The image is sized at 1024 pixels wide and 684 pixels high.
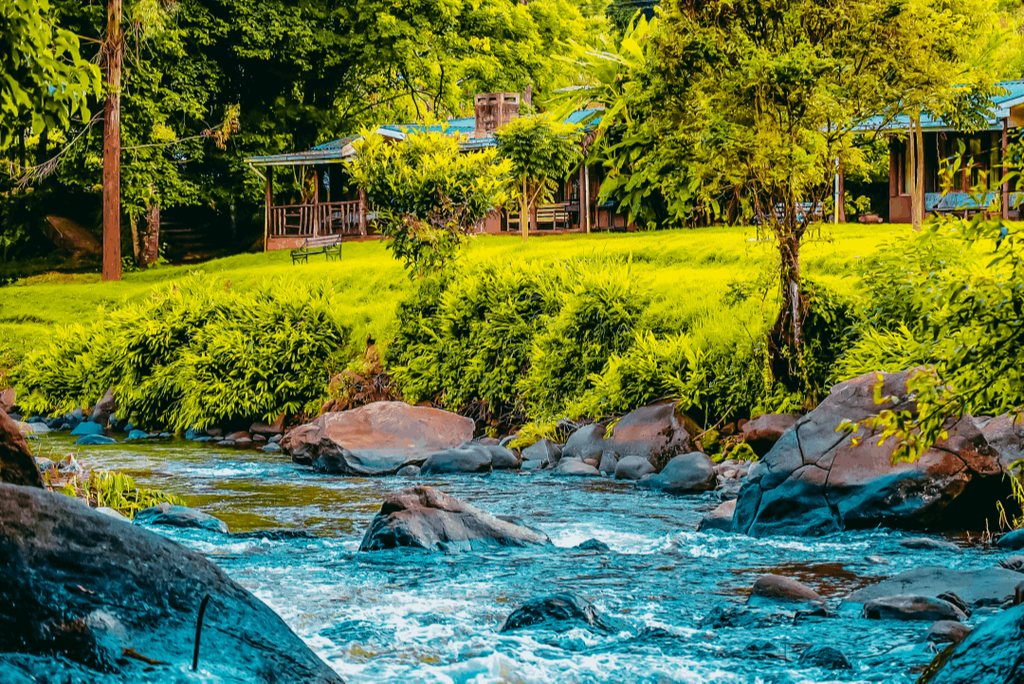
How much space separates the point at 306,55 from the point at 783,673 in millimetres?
34495

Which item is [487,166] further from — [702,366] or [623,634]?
[623,634]

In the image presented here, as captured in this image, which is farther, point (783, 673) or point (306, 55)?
point (306, 55)

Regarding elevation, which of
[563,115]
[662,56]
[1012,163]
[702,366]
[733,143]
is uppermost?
[563,115]

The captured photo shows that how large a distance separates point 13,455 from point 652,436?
8439 mm

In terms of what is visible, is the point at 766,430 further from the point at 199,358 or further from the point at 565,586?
the point at 199,358

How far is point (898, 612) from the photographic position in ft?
20.2

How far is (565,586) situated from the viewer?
735 cm

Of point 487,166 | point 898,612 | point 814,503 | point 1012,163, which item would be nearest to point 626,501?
point 814,503

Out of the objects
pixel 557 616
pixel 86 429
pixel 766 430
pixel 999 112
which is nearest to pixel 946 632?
pixel 557 616

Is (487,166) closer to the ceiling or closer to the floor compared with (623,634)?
closer to the ceiling

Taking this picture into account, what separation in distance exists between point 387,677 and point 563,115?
91.8 feet

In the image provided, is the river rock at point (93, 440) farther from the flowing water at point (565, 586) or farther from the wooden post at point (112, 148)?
the wooden post at point (112, 148)

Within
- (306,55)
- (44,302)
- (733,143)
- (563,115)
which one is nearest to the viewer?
(733,143)

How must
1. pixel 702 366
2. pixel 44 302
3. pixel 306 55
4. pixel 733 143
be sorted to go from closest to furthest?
pixel 733 143 → pixel 702 366 → pixel 44 302 → pixel 306 55
